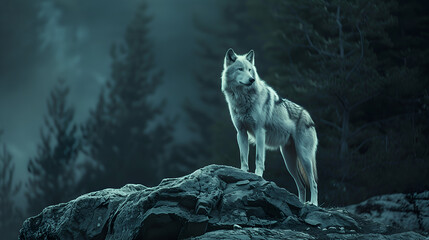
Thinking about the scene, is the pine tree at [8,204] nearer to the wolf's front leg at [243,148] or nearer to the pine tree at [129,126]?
the pine tree at [129,126]

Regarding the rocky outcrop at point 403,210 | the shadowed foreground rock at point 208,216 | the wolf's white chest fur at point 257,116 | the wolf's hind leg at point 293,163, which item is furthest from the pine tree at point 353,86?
the shadowed foreground rock at point 208,216

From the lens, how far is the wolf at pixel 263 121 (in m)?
7.86

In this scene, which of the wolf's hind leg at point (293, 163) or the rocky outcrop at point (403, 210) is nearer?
the wolf's hind leg at point (293, 163)

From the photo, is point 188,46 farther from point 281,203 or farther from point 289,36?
point 281,203

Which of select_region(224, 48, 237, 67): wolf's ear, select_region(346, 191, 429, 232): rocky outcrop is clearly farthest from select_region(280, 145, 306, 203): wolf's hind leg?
select_region(346, 191, 429, 232): rocky outcrop

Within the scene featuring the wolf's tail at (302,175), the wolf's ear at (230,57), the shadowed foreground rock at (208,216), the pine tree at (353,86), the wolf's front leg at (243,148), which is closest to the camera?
the shadowed foreground rock at (208,216)

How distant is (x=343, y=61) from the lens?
57.3ft

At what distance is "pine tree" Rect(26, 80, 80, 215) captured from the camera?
32.3 metres

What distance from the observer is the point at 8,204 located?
3478 cm

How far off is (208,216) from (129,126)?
30.6m

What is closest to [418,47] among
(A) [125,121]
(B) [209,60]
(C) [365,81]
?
(C) [365,81]

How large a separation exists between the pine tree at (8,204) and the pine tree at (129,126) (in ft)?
16.8

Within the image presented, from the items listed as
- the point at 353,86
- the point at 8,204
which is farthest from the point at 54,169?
the point at 353,86

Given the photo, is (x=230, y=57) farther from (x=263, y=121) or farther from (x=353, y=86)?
(x=353, y=86)
